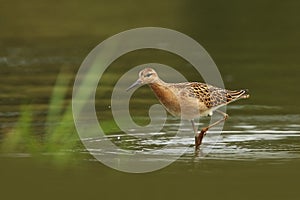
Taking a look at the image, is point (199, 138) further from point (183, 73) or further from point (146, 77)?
point (183, 73)

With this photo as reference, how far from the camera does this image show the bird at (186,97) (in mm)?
10609

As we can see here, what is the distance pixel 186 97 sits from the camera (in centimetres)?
1081

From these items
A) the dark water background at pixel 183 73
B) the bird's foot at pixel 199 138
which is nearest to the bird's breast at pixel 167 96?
the bird's foot at pixel 199 138

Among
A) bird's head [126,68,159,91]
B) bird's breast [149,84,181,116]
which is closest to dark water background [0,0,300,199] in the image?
bird's breast [149,84,181,116]

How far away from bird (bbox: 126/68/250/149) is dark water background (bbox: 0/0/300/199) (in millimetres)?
358

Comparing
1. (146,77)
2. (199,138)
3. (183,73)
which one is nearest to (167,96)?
(146,77)

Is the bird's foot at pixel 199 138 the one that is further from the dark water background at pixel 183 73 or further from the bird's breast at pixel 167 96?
the bird's breast at pixel 167 96

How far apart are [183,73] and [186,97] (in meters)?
4.72

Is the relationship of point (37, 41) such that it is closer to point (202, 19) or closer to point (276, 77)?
point (202, 19)

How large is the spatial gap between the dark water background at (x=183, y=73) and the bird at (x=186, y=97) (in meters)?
0.36

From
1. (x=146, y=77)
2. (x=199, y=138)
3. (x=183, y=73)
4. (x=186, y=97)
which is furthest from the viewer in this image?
(x=183, y=73)

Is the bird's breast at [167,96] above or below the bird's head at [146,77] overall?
below

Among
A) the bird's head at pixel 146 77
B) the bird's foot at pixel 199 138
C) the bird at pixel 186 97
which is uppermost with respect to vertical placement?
the bird's head at pixel 146 77

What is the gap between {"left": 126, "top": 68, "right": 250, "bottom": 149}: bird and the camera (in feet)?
34.8
